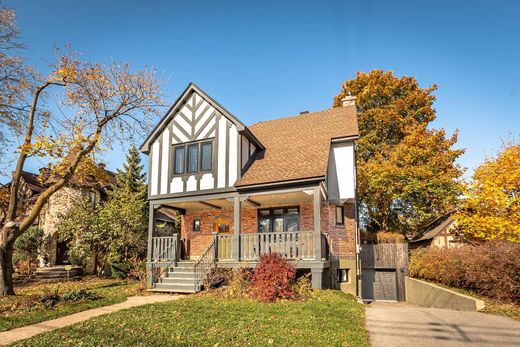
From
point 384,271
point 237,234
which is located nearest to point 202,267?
point 237,234

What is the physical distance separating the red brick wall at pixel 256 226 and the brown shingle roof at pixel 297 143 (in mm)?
2392

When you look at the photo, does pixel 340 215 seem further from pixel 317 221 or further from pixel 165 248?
pixel 165 248

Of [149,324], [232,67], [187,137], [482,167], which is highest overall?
[232,67]

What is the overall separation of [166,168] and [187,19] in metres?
7.08

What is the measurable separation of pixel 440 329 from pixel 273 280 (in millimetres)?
4962

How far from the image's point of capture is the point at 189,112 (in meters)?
17.2

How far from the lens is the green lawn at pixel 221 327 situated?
6.79m

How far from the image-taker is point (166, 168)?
17078mm

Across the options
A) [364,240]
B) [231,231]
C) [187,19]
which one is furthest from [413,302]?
[187,19]

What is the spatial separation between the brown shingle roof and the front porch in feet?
2.47

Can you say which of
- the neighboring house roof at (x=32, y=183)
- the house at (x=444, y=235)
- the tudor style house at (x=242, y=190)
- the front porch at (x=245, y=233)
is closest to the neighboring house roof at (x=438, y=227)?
the house at (x=444, y=235)

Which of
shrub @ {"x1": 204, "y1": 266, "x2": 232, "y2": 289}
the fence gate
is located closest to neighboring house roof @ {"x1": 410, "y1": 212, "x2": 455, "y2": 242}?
the fence gate

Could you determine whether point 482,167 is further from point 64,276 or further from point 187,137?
point 64,276

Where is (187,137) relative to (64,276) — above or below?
above
